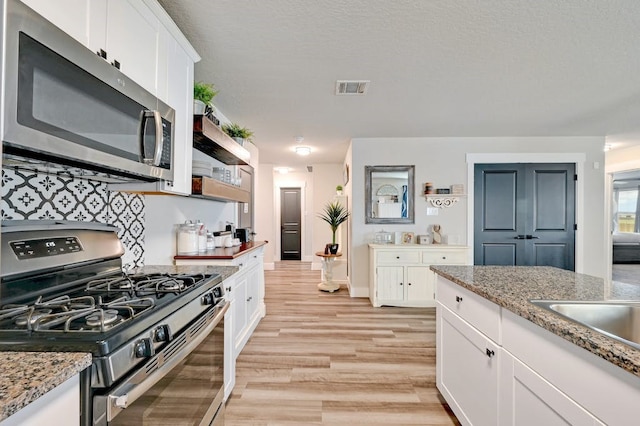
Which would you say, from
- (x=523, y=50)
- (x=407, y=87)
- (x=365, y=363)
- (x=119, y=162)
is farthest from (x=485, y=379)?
(x=407, y=87)

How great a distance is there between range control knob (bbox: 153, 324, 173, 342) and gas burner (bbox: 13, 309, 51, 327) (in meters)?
0.31

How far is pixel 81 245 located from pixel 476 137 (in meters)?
4.68

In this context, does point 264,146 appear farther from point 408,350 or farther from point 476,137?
point 408,350

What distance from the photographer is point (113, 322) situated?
871 mm

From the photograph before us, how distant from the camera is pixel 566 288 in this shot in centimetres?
138

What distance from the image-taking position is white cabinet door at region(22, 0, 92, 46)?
0.88 meters

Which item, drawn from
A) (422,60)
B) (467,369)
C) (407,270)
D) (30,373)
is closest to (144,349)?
(30,373)

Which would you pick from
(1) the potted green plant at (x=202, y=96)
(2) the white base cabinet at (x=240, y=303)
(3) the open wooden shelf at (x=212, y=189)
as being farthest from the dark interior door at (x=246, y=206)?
(1) the potted green plant at (x=202, y=96)

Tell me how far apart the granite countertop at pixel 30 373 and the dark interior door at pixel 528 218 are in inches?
181

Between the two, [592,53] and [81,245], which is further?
[592,53]

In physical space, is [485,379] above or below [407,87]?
below

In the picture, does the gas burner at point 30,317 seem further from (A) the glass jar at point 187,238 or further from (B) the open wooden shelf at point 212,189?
(A) the glass jar at point 187,238

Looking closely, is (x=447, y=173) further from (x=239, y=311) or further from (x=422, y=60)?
(x=239, y=311)

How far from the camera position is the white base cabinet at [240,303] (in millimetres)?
1852
